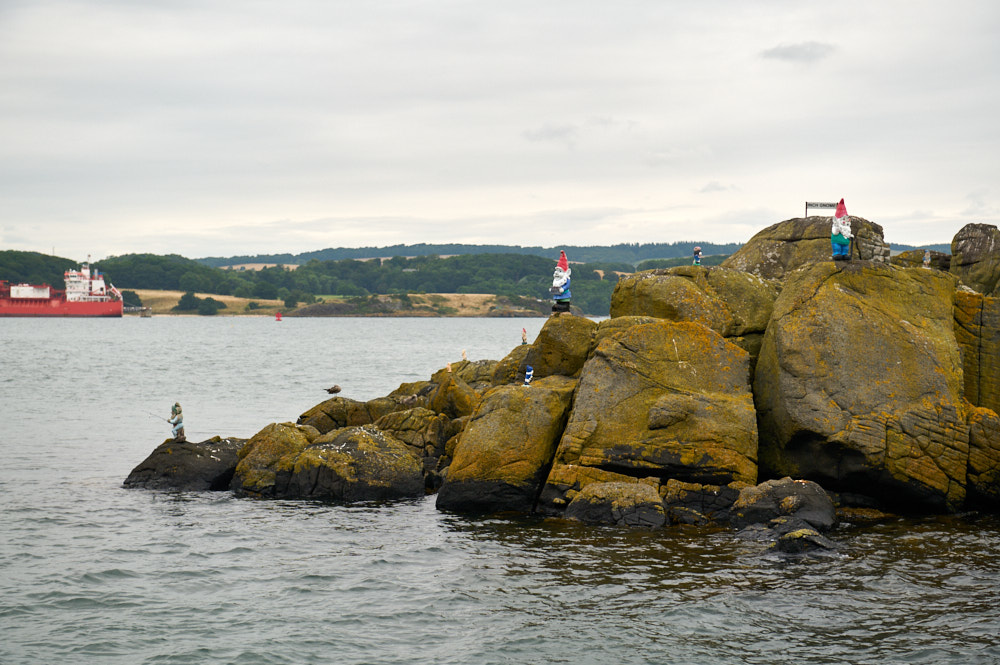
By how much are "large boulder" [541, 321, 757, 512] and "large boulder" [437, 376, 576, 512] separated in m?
0.56

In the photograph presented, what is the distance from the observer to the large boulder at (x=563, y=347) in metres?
25.8

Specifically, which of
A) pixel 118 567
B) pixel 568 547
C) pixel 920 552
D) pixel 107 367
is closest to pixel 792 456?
pixel 920 552

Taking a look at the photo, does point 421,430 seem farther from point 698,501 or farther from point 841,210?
point 841,210

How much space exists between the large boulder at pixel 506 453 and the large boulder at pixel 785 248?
31.6 feet

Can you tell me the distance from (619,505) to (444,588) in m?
5.56

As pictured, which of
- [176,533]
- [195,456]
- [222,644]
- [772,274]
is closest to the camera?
[222,644]

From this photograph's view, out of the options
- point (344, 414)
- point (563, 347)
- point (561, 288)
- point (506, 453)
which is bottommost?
point (344, 414)

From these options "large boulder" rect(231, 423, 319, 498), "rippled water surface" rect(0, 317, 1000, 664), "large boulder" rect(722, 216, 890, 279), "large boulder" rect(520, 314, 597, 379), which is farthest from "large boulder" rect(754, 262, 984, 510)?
"large boulder" rect(231, 423, 319, 498)

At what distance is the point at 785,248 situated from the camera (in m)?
29.2

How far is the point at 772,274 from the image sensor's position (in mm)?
28859

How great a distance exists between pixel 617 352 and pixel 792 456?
5.21 m

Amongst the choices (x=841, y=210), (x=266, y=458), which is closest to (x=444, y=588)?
(x=266, y=458)

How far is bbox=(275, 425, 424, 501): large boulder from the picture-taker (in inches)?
967

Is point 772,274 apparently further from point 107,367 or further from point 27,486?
point 107,367
